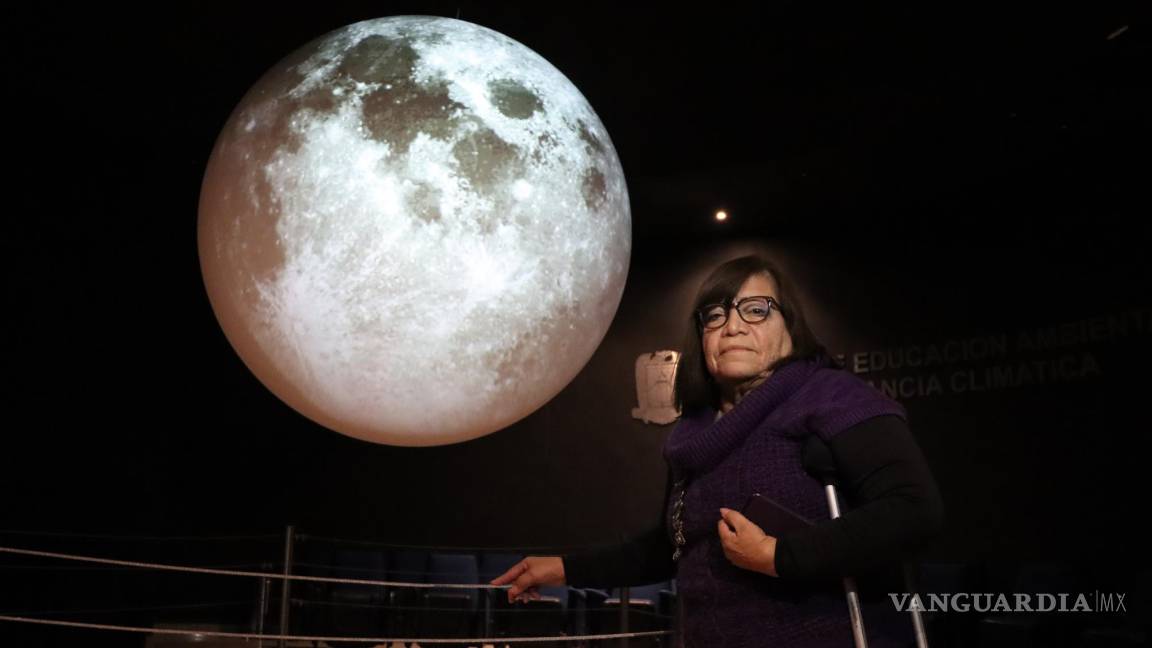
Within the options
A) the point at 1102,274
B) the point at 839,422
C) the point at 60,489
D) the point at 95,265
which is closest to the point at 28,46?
the point at 95,265

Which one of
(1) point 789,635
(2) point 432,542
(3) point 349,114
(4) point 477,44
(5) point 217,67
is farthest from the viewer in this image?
(2) point 432,542

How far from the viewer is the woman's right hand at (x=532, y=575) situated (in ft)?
6.85

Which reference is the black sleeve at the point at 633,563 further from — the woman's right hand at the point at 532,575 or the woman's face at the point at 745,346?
the woman's face at the point at 745,346

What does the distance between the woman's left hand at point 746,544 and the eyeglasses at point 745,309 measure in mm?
388

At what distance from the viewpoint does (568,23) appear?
4355 millimetres

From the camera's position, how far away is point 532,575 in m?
2.10

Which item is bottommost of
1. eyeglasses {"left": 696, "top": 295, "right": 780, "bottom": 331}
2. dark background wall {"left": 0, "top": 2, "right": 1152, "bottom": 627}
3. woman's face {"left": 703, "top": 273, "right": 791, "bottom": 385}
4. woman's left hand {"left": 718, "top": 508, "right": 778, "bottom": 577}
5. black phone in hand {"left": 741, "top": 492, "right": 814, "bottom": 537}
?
woman's left hand {"left": 718, "top": 508, "right": 778, "bottom": 577}

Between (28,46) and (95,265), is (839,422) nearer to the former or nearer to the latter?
(28,46)

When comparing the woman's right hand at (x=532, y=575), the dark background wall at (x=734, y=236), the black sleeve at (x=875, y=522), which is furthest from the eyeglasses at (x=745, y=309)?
the dark background wall at (x=734, y=236)

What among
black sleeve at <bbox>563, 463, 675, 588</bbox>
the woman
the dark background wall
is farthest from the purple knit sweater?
the dark background wall

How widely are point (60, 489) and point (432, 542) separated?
94.0 inches

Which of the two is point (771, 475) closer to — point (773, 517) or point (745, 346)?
point (773, 517)

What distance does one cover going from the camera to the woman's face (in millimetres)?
1758

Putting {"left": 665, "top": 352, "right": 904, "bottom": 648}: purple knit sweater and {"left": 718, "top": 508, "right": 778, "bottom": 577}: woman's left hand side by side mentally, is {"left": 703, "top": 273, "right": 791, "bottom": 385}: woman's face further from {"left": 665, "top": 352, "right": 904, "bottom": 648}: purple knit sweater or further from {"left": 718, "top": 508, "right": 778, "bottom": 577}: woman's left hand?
{"left": 718, "top": 508, "right": 778, "bottom": 577}: woman's left hand
